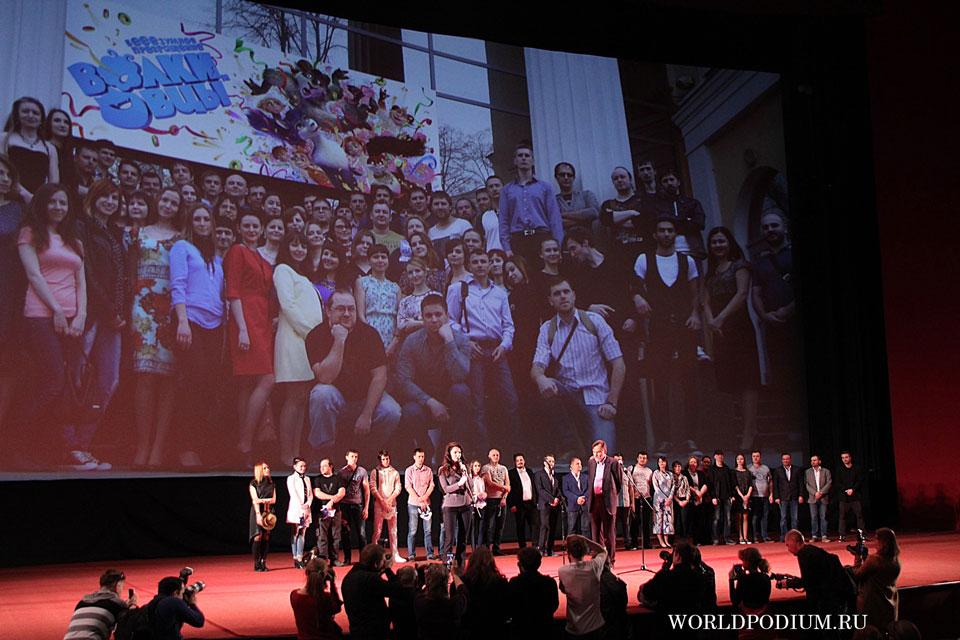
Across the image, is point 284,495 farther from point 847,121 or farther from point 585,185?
point 847,121

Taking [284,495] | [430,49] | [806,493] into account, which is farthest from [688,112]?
[284,495]

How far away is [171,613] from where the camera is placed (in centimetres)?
506

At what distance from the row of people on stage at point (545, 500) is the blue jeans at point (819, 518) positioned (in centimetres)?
1

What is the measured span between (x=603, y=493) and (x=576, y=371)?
3.03m

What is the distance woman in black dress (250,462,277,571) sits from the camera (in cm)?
990

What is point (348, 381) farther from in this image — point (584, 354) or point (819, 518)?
point (819, 518)

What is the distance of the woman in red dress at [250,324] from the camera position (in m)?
11.4

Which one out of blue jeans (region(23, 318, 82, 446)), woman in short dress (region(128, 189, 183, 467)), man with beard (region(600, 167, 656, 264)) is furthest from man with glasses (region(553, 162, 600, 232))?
blue jeans (region(23, 318, 82, 446))

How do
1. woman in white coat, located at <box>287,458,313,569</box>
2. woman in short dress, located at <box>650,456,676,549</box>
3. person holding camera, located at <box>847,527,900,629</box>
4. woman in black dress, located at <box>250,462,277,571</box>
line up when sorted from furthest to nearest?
woman in short dress, located at <box>650,456,676,549</box> < woman in white coat, located at <box>287,458,313,569</box> < woman in black dress, located at <box>250,462,277,571</box> < person holding camera, located at <box>847,527,900,629</box>

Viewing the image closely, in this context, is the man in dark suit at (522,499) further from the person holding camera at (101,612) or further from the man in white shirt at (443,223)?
the person holding camera at (101,612)

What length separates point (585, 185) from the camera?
13.7m

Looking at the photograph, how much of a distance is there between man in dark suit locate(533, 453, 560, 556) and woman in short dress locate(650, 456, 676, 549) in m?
1.64

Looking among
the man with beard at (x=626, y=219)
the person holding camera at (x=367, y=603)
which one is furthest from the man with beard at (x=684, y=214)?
the person holding camera at (x=367, y=603)

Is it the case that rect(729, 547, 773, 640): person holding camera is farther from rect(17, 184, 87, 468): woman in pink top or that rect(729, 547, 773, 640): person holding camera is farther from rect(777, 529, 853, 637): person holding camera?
rect(17, 184, 87, 468): woman in pink top
